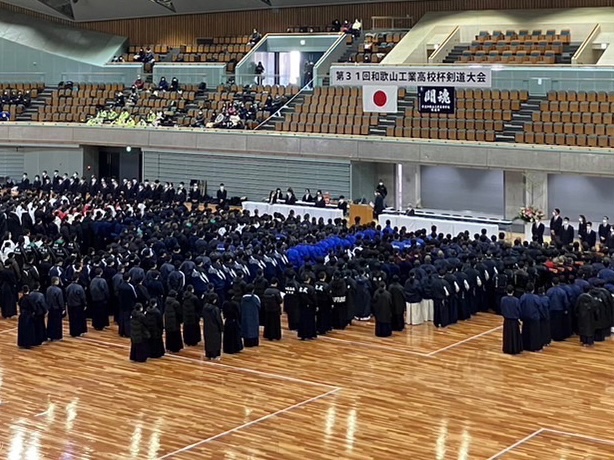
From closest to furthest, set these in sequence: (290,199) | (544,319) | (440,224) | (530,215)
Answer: (544,319), (440,224), (530,215), (290,199)

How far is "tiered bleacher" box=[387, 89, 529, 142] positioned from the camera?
3291 centimetres

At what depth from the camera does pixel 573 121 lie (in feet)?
102

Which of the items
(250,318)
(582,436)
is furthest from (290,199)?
(582,436)

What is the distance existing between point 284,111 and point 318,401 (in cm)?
2240

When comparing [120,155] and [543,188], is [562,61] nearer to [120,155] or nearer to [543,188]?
[543,188]

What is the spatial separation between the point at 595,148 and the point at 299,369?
15092 millimetres

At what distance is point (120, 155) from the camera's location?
1683 inches

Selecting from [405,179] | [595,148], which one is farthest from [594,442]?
[405,179]

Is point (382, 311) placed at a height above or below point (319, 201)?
below

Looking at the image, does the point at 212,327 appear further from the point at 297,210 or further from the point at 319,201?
the point at 319,201

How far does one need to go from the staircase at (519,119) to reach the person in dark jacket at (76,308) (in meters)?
15.9

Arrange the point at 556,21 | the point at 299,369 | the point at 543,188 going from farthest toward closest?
1. the point at 556,21
2. the point at 543,188
3. the point at 299,369

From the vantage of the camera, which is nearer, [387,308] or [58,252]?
[387,308]

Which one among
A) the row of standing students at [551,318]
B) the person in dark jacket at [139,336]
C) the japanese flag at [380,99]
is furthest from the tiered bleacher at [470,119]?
the person in dark jacket at [139,336]
